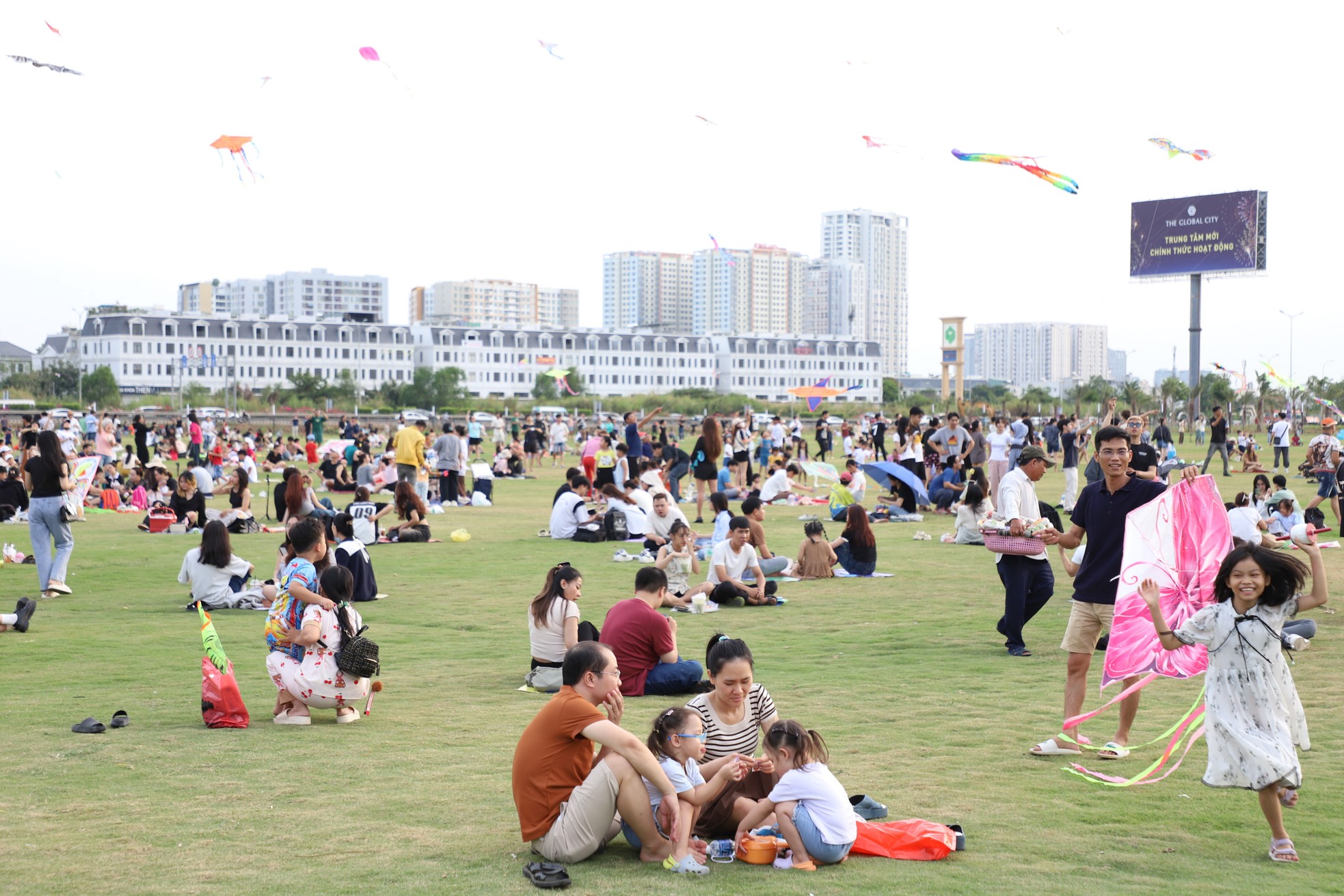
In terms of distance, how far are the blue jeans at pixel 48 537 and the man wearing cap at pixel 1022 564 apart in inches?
353

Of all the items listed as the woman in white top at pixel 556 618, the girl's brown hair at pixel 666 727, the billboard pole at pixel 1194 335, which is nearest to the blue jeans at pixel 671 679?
the woman in white top at pixel 556 618

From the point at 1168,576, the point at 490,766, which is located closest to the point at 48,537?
the point at 490,766

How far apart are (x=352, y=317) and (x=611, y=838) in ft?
419

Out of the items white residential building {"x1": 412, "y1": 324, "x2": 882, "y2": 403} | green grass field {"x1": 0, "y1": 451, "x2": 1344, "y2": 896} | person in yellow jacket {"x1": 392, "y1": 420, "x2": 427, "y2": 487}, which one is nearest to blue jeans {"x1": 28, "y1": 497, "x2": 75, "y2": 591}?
green grass field {"x1": 0, "y1": 451, "x2": 1344, "y2": 896}

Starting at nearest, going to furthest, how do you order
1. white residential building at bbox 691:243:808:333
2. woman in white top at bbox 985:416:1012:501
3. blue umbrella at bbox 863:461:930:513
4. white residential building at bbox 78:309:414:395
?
blue umbrella at bbox 863:461:930:513, woman in white top at bbox 985:416:1012:501, white residential building at bbox 78:309:414:395, white residential building at bbox 691:243:808:333

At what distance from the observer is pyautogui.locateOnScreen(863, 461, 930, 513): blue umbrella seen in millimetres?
21844

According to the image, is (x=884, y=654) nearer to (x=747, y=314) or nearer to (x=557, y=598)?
(x=557, y=598)

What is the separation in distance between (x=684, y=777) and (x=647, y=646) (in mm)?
3029

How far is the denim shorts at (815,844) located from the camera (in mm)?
5109

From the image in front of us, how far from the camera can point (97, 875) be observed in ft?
16.2

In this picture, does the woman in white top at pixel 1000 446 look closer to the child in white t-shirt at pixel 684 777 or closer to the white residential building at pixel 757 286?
the child in white t-shirt at pixel 684 777

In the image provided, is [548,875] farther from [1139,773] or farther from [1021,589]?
[1021,589]

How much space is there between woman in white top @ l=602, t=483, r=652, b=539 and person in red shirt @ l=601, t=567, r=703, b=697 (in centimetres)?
969

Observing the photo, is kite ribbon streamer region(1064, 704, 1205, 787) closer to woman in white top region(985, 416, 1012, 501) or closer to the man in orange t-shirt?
the man in orange t-shirt
